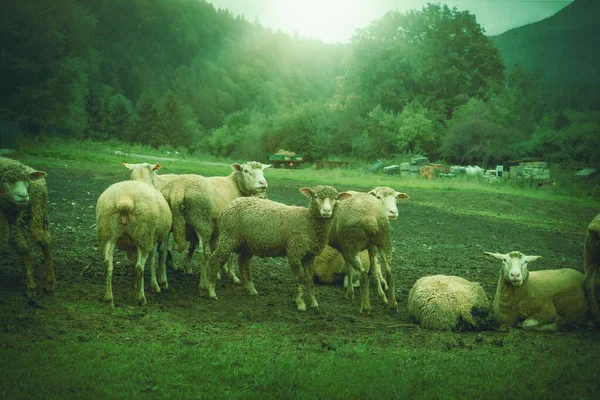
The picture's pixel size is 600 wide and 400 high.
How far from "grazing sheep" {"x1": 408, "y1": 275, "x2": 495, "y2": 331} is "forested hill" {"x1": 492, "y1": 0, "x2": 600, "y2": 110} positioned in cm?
1966

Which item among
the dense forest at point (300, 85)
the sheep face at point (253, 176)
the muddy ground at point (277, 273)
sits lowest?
the muddy ground at point (277, 273)

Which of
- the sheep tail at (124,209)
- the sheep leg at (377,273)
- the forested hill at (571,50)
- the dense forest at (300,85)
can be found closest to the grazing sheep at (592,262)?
the sheep leg at (377,273)

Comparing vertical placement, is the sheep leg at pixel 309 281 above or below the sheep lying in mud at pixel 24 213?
below

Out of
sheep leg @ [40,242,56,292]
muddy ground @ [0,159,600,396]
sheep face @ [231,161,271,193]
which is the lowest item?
muddy ground @ [0,159,600,396]

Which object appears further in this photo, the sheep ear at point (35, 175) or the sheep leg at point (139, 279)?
the sheep leg at point (139, 279)

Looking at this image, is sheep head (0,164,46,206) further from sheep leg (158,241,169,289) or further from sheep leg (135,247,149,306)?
sheep leg (158,241,169,289)

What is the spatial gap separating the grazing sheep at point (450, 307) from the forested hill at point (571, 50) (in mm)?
19660

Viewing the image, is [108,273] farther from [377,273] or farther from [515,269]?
[515,269]

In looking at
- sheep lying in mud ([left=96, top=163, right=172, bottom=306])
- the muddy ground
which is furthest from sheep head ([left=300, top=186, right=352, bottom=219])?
sheep lying in mud ([left=96, top=163, right=172, bottom=306])

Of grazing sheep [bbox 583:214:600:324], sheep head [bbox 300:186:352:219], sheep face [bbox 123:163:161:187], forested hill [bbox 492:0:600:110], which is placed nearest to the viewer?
grazing sheep [bbox 583:214:600:324]

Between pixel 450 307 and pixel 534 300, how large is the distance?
132 cm

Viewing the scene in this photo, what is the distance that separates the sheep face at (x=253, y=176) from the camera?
1041 centimetres

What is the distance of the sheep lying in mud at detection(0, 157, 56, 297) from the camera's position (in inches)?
279

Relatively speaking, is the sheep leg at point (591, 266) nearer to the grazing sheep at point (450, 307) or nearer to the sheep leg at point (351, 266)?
the grazing sheep at point (450, 307)
